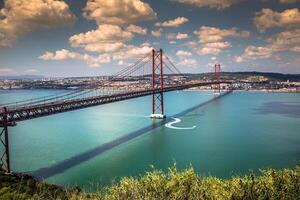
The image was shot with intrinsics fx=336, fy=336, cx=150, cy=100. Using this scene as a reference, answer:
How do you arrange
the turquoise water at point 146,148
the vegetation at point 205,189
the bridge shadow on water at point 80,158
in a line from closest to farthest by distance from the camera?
1. the vegetation at point 205,189
2. the bridge shadow on water at point 80,158
3. the turquoise water at point 146,148

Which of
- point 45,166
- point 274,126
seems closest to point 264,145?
point 274,126

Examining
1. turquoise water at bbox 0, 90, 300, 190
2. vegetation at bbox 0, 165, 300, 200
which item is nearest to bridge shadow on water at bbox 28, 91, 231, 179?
turquoise water at bbox 0, 90, 300, 190

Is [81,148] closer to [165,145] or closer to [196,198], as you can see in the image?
[165,145]

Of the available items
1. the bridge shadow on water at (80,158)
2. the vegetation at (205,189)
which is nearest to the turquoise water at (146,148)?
the bridge shadow on water at (80,158)

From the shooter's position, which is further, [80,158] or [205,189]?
[80,158]

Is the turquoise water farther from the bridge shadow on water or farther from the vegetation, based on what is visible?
the vegetation

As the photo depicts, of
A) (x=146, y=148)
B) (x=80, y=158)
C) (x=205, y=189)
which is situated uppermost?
(x=205, y=189)

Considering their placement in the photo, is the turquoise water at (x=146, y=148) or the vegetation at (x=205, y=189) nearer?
the vegetation at (x=205, y=189)

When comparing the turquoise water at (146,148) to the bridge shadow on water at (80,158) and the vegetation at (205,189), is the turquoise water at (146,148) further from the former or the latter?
the vegetation at (205,189)

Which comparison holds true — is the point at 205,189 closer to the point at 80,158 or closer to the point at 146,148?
the point at 80,158

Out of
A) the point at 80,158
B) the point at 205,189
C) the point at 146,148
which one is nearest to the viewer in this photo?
the point at 205,189

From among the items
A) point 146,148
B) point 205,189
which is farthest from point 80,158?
point 205,189
